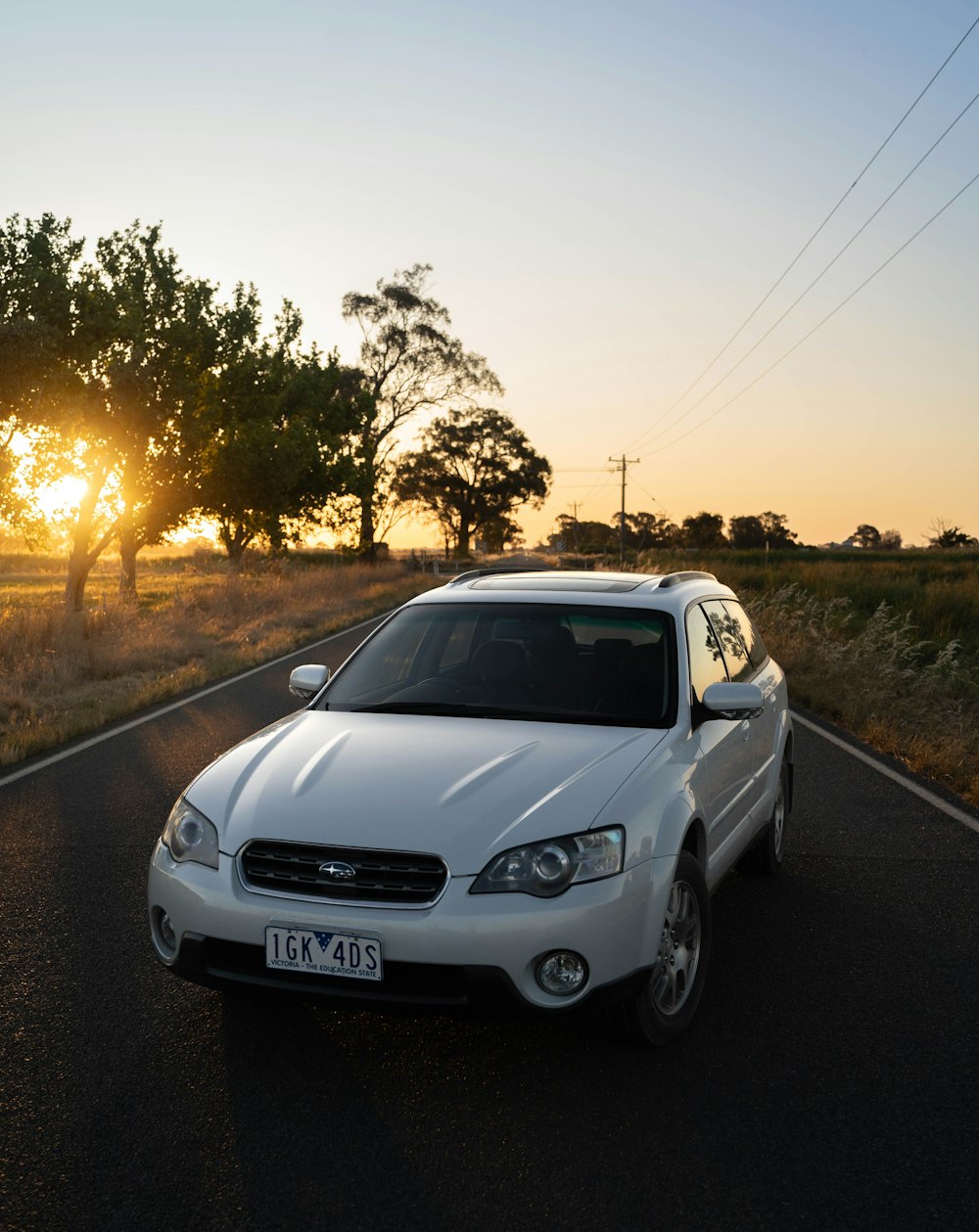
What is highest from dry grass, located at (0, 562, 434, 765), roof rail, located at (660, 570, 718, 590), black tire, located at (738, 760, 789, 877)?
roof rail, located at (660, 570, 718, 590)

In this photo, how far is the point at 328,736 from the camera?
475 cm

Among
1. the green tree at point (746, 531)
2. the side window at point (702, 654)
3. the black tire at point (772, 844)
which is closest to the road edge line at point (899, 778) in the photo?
the black tire at point (772, 844)

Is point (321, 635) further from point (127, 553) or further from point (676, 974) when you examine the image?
point (676, 974)

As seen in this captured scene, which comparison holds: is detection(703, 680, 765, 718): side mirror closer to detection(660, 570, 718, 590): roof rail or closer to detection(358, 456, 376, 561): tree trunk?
detection(660, 570, 718, 590): roof rail

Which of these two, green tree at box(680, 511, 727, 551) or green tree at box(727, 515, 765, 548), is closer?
green tree at box(680, 511, 727, 551)

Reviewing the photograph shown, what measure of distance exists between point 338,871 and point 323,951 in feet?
0.79

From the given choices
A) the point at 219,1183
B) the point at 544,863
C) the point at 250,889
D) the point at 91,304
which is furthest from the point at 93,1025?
the point at 91,304

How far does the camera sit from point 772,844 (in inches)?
247

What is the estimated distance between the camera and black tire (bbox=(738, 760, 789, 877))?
245 inches

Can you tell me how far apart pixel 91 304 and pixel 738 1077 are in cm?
2375

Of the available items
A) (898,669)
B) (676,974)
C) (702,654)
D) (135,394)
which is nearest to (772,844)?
(702,654)

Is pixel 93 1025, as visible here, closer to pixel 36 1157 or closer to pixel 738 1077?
pixel 36 1157

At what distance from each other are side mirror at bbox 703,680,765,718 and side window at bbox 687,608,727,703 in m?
0.19

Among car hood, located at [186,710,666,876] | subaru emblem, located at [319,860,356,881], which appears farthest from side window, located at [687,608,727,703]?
subaru emblem, located at [319,860,356,881]
